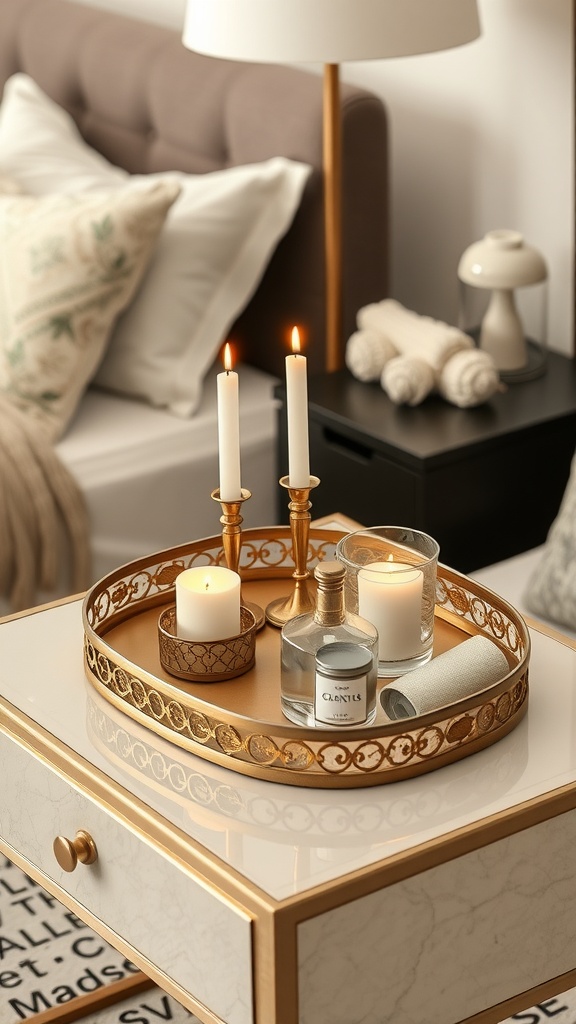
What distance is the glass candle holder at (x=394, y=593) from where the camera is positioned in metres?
1.29

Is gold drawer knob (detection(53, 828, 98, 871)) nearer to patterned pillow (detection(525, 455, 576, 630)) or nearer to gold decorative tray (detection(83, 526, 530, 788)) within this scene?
gold decorative tray (detection(83, 526, 530, 788))

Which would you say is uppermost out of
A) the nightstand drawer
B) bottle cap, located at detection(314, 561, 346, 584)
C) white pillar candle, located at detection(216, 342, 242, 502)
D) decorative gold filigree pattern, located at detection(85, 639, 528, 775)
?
white pillar candle, located at detection(216, 342, 242, 502)

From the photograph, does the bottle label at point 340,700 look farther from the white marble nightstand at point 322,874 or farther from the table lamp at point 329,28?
the table lamp at point 329,28

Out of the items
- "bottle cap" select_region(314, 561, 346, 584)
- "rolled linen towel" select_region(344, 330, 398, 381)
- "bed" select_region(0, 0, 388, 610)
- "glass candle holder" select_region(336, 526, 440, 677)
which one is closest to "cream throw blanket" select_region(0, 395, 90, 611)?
"bed" select_region(0, 0, 388, 610)

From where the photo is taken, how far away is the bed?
2328mm

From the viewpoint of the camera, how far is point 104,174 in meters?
2.68

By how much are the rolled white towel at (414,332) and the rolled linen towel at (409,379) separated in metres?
0.02

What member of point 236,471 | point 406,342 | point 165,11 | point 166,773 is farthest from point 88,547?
point 165,11

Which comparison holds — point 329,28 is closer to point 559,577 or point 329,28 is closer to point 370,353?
point 370,353

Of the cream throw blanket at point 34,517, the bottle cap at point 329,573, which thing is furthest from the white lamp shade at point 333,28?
the bottle cap at point 329,573

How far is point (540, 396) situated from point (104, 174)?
99 centimetres

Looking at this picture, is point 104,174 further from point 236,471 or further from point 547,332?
point 236,471

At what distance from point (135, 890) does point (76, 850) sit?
0.25 feet

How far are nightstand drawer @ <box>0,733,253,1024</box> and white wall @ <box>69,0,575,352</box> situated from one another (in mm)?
1445
